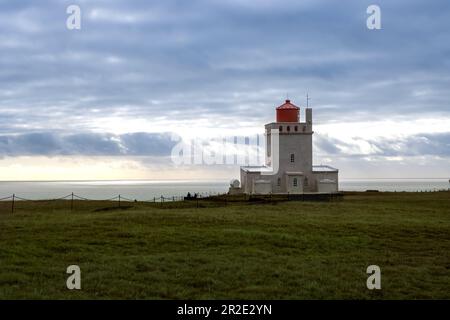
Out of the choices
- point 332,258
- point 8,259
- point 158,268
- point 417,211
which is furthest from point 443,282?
point 417,211

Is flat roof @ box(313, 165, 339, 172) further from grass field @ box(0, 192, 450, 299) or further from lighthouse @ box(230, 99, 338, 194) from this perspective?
grass field @ box(0, 192, 450, 299)

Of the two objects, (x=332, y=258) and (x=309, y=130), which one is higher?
(x=309, y=130)

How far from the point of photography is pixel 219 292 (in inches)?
551

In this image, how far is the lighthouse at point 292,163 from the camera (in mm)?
63844

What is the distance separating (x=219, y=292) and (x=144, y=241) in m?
8.77

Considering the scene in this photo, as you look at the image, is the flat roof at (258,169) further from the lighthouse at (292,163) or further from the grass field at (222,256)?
the grass field at (222,256)

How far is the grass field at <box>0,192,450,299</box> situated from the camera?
1429 centimetres

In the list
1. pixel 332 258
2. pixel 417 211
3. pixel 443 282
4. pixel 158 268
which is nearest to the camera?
pixel 443 282

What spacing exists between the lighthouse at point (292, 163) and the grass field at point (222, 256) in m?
30.8

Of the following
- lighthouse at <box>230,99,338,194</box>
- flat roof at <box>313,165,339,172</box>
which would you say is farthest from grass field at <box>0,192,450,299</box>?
flat roof at <box>313,165,339,172</box>

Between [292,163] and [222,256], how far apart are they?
4682 cm

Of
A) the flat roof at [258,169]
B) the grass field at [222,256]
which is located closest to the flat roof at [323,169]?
the flat roof at [258,169]

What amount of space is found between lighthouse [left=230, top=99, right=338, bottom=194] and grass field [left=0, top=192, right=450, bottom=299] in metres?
30.8
